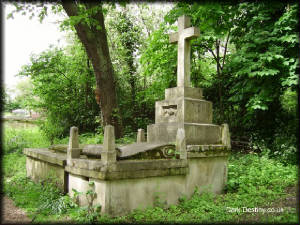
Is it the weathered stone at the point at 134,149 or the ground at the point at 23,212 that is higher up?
the weathered stone at the point at 134,149

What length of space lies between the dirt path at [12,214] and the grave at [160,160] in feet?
3.04

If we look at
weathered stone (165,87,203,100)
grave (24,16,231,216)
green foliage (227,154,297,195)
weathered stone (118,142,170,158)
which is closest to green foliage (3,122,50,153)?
grave (24,16,231,216)

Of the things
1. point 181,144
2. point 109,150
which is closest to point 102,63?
point 181,144

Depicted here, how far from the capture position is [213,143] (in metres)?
6.50

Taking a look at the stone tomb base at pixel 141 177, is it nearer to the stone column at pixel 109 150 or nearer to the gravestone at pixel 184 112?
the stone column at pixel 109 150

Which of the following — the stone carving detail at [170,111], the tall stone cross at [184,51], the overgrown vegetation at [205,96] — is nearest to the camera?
the overgrown vegetation at [205,96]

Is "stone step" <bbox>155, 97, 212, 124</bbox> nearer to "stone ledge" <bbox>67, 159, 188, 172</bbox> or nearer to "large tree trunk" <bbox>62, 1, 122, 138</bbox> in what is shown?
"stone ledge" <bbox>67, 159, 188, 172</bbox>

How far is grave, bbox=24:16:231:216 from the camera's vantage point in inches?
181

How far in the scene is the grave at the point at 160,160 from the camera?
15.1 ft

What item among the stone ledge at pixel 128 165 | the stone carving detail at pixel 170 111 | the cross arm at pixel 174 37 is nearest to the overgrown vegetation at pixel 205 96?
the cross arm at pixel 174 37

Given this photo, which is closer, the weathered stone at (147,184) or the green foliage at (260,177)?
the weathered stone at (147,184)

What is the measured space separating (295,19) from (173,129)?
474 cm

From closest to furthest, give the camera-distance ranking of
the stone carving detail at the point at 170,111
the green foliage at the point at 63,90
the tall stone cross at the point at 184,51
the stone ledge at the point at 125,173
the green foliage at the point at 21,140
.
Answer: the stone ledge at the point at 125,173 < the stone carving detail at the point at 170,111 < the tall stone cross at the point at 184,51 < the green foliage at the point at 21,140 < the green foliage at the point at 63,90

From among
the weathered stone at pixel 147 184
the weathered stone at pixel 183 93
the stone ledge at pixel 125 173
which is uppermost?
the weathered stone at pixel 183 93
